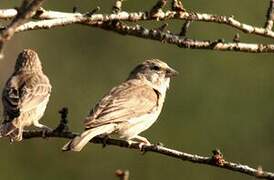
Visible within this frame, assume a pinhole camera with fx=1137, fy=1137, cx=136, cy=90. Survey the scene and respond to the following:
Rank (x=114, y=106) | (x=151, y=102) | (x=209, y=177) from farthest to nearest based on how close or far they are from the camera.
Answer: (x=209, y=177), (x=151, y=102), (x=114, y=106)

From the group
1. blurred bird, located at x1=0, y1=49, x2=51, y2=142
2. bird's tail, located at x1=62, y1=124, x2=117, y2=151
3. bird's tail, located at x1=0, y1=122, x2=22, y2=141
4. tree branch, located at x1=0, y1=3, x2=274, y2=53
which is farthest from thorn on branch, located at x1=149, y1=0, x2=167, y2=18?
blurred bird, located at x1=0, y1=49, x2=51, y2=142

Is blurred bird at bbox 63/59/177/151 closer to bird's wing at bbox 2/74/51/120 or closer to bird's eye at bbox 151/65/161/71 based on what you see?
bird's eye at bbox 151/65/161/71

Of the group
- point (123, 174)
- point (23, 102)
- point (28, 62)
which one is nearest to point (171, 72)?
point (28, 62)

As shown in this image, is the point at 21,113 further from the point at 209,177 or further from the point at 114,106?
the point at 209,177

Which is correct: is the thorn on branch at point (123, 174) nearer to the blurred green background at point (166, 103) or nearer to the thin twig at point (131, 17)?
the thin twig at point (131, 17)

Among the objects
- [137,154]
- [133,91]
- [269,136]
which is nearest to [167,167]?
[137,154]

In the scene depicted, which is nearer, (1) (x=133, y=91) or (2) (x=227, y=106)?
(1) (x=133, y=91)

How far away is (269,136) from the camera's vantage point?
18641 millimetres

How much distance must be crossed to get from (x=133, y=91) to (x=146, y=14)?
120 inches

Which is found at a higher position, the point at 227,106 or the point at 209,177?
the point at 227,106

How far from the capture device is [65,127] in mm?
7969

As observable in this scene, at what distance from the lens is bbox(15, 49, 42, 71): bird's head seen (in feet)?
38.5

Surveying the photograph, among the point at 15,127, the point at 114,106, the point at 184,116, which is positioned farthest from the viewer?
the point at 184,116

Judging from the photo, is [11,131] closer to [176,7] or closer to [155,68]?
[176,7]
